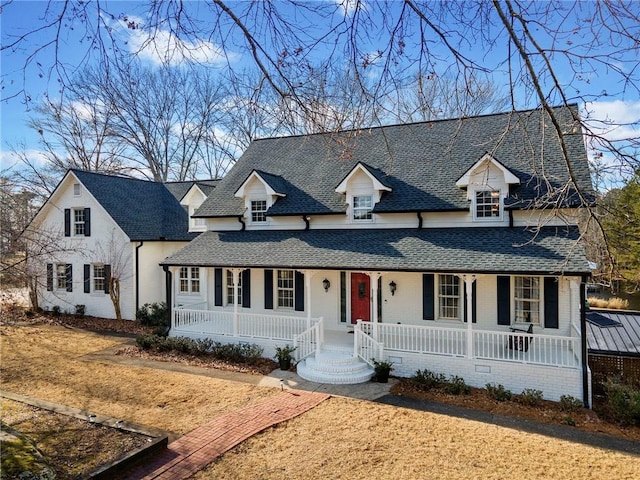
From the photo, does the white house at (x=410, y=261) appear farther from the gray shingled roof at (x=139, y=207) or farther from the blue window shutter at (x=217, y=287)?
the gray shingled roof at (x=139, y=207)

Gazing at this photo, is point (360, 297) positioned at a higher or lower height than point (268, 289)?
lower

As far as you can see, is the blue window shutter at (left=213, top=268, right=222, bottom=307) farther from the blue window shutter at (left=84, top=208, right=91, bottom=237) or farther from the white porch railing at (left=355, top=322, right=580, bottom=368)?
the blue window shutter at (left=84, top=208, right=91, bottom=237)

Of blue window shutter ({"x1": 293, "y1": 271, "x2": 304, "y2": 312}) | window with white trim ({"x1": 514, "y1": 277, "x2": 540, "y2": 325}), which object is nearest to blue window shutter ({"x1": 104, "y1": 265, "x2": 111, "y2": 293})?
blue window shutter ({"x1": 293, "y1": 271, "x2": 304, "y2": 312})

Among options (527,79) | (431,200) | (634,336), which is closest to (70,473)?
(527,79)

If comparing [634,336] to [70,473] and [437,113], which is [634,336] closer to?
[437,113]

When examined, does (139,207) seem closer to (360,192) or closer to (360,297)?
(360,192)

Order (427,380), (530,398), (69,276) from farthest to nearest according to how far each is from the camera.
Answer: (69,276) → (427,380) → (530,398)

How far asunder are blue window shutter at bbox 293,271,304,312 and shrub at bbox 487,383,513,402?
267 inches

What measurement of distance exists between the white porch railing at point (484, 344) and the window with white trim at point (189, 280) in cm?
889

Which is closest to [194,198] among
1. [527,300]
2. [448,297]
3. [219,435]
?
[448,297]

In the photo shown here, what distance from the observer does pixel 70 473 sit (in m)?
6.13

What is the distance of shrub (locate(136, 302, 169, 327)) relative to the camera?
1849cm

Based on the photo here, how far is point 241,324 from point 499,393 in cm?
847

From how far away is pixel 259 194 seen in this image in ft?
54.2
